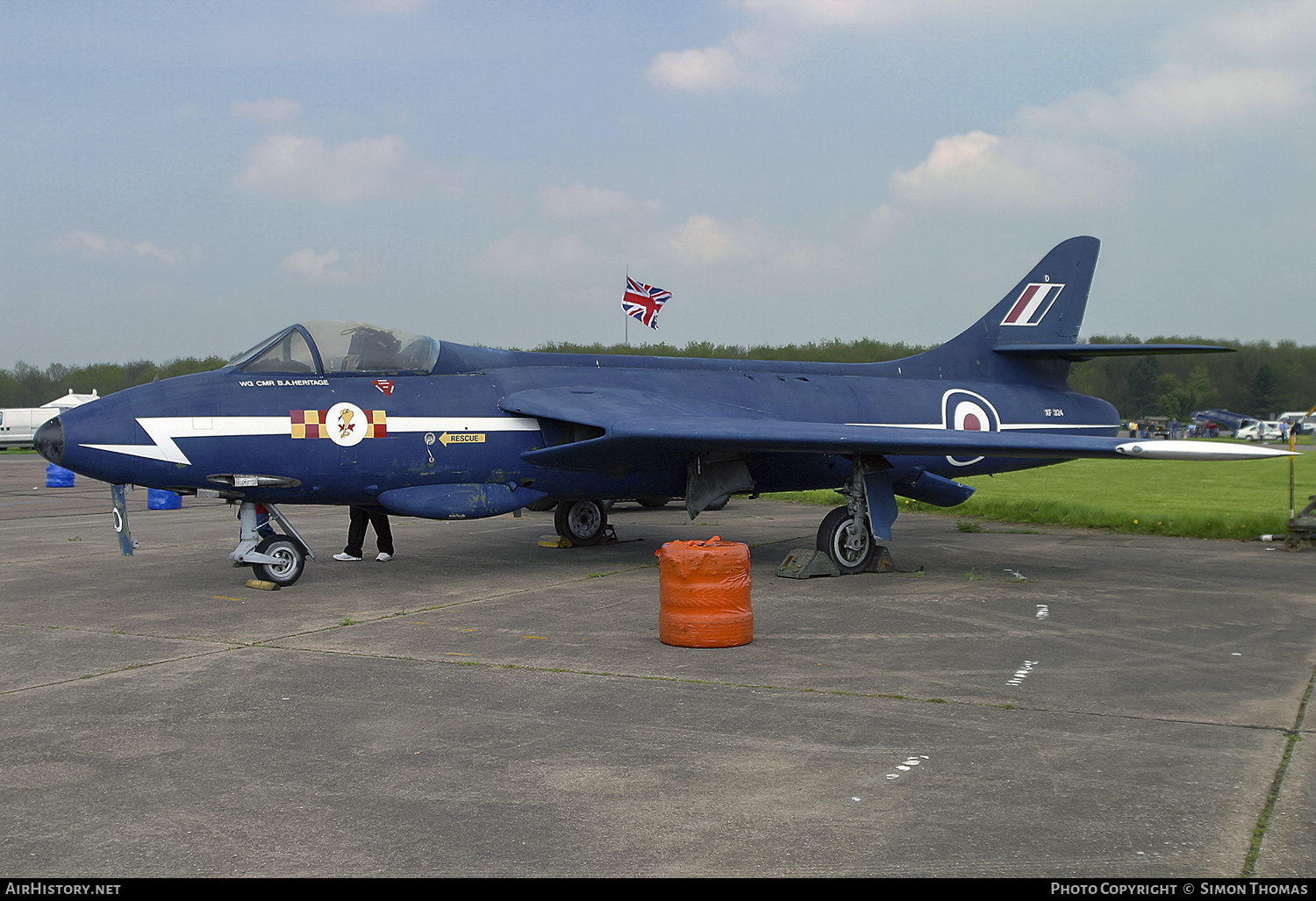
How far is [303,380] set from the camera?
35.4ft

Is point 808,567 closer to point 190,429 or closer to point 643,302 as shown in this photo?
point 190,429

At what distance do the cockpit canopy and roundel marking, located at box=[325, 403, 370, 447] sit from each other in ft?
1.50

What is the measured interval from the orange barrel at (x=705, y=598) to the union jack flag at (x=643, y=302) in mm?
15517

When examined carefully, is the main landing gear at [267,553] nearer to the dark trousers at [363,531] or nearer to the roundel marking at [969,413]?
the dark trousers at [363,531]

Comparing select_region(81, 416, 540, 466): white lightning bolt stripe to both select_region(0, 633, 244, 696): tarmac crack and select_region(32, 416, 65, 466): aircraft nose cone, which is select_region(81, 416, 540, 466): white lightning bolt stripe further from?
select_region(0, 633, 244, 696): tarmac crack

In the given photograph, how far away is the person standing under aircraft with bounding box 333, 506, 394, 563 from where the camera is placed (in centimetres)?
1285

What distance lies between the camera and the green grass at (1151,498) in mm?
15969

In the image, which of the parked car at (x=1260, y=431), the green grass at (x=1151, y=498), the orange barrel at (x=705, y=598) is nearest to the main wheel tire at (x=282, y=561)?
the orange barrel at (x=705, y=598)

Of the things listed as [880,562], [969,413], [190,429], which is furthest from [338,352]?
[969,413]

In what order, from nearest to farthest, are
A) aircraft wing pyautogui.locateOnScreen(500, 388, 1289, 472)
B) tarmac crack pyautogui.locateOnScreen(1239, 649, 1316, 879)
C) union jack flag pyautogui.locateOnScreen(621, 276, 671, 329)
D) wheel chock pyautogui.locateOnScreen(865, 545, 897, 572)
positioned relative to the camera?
1. tarmac crack pyautogui.locateOnScreen(1239, 649, 1316, 879)
2. aircraft wing pyautogui.locateOnScreen(500, 388, 1289, 472)
3. wheel chock pyautogui.locateOnScreen(865, 545, 897, 572)
4. union jack flag pyautogui.locateOnScreen(621, 276, 671, 329)

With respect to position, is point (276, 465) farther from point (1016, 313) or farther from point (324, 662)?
point (1016, 313)

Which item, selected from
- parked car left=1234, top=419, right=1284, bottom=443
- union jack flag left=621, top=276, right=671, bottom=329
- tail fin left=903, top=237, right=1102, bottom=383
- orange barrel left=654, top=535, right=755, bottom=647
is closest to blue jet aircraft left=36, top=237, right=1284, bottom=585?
tail fin left=903, top=237, right=1102, bottom=383

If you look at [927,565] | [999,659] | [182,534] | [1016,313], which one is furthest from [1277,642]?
[182,534]

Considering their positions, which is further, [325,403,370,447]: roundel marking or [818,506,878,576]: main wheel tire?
[818,506,878,576]: main wheel tire
